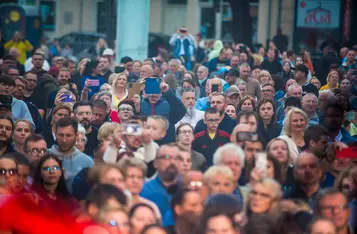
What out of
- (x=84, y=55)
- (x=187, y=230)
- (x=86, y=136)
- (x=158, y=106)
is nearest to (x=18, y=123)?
(x=86, y=136)

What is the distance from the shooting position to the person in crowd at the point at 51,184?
362 inches

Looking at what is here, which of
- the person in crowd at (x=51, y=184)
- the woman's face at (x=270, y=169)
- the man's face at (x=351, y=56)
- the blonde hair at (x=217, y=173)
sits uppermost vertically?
the man's face at (x=351, y=56)

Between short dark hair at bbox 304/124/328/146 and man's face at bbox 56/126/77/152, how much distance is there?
94.1 inches

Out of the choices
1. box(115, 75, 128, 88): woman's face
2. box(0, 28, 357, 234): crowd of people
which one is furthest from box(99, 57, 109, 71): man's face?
box(115, 75, 128, 88): woman's face

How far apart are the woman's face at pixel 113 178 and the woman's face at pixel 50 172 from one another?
2.51 feet

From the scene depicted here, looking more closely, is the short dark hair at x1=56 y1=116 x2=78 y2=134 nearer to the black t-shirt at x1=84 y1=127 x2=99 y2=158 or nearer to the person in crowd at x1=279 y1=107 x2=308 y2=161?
the black t-shirt at x1=84 y1=127 x2=99 y2=158

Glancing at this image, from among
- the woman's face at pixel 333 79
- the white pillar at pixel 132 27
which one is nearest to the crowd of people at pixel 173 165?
the woman's face at pixel 333 79

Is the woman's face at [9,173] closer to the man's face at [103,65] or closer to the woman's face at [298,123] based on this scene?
the woman's face at [298,123]

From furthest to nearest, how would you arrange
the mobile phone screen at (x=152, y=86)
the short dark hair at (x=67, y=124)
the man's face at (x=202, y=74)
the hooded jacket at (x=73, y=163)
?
the man's face at (x=202, y=74), the mobile phone screen at (x=152, y=86), the short dark hair at (x=67, y=124), the hooded jacket at (x=73, y=163)

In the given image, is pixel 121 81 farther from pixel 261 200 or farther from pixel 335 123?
pixel 261 200

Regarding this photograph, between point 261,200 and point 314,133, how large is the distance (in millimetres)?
2483

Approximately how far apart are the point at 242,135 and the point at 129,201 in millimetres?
1906

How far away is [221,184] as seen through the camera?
869cm

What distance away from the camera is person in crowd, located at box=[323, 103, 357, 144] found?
11.7 metres
